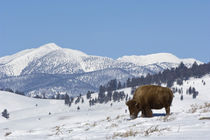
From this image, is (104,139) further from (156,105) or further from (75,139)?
(156,105)

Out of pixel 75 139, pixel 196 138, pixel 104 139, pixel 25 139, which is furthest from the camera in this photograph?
pixel 25 139

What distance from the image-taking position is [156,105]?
22.6 m

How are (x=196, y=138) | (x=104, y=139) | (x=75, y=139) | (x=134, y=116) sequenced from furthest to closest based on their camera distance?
(x=134, y=116) < (x=75, y=139) < (x=104, y=139) < (x=196, y=138)

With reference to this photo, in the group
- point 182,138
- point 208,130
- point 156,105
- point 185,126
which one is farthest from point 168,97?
point 182,138

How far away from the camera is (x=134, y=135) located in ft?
45.2

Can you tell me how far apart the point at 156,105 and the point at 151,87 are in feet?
3.19

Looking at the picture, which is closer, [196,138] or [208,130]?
[196,138]

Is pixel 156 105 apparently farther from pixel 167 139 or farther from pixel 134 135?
pixel 167 139

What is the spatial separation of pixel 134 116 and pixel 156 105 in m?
1.29

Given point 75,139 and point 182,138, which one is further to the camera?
point 75,139

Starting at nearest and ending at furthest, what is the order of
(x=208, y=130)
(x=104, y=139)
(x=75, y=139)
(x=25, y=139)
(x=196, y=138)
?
1. (x=196, y=138)
2. (x=208, y=130)
3. (x=104, y=139)
4. (x=75, y=139)
5. (x=25, y=139)

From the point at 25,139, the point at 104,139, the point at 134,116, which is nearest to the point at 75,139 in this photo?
the point at 104,139

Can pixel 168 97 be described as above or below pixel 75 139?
above

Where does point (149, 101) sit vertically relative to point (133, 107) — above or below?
above
